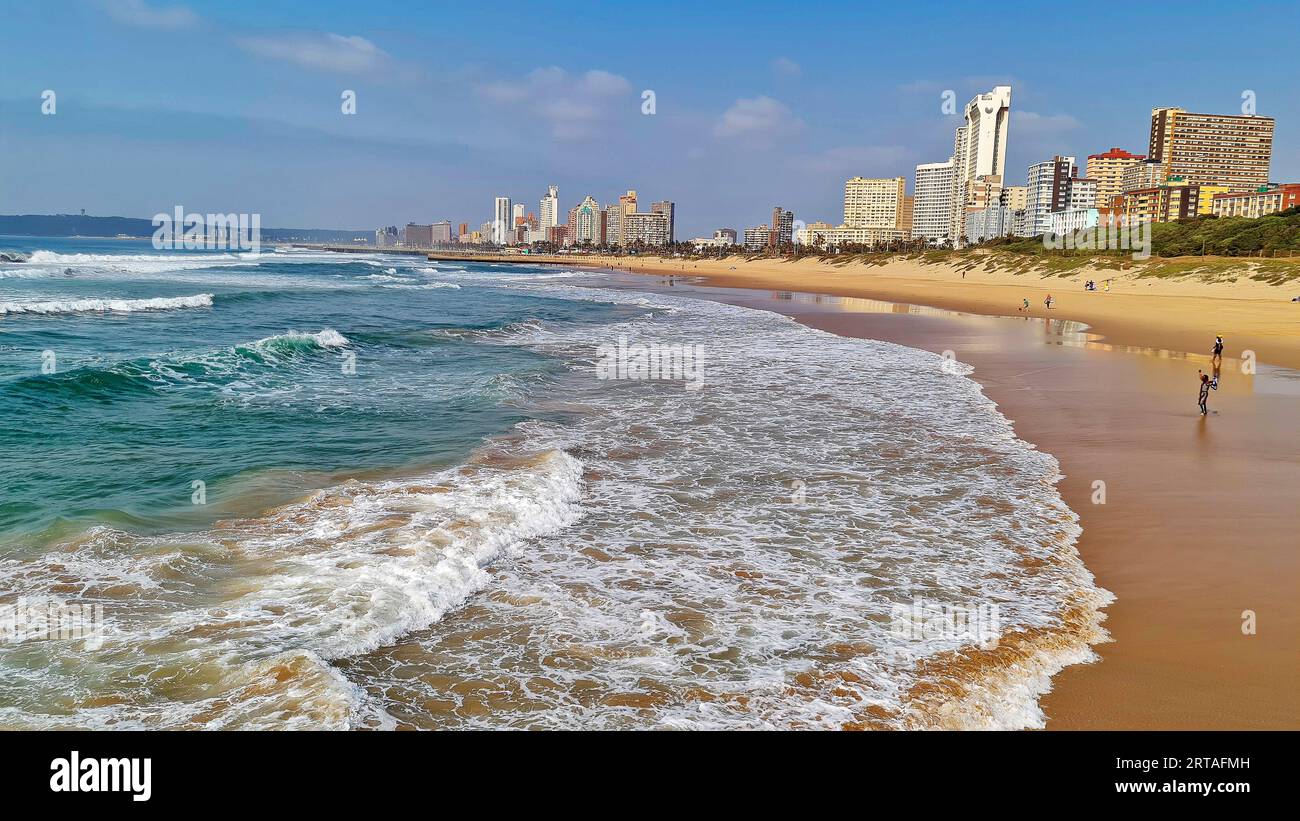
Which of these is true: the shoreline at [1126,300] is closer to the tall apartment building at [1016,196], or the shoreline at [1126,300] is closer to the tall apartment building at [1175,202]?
the tall apartment building at [1175,202]

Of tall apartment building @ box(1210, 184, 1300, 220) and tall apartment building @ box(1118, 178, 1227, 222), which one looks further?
tall apartment building @ box(1118, 178, 1227, 222)

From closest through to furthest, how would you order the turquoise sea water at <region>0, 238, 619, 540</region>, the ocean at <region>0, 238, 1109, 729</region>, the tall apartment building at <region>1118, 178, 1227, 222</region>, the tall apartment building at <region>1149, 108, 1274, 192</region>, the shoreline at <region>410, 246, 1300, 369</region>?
the ocean at <region>0, 238, 1109, 729</region>
the turquoise sea water at <region>0, 238, 619, 540</region>
the shoreline at <region>410, 246, 1300, 369</region>
the tall apartment building at <region>1118, 178, 1227, 222</region>
the tall apartment building at <region>1149, 108, 1274, 192</region>

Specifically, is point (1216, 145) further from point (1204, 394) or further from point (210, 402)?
point (210, 402)

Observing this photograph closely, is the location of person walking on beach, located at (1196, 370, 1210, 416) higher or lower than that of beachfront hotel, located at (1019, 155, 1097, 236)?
lower

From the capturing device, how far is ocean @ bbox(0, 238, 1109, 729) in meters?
5.13

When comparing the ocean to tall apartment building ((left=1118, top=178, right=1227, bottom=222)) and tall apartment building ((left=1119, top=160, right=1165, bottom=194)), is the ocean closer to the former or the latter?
tall apartment building ((left=1118, top=178, right=1227, bottom=222))

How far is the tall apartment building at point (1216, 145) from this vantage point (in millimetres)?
154625

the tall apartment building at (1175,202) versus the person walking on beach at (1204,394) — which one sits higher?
the tall apartment building at (1175,202)

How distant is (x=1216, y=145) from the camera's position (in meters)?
156

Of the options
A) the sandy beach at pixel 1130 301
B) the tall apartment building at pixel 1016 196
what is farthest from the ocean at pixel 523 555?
the tall apartment building at pixel 1016 196

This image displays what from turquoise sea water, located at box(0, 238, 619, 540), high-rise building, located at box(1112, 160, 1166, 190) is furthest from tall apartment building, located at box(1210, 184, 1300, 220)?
turquoise sea water, located at box(0, 238, 619, 540)

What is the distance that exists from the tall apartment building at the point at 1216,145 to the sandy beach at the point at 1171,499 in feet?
523

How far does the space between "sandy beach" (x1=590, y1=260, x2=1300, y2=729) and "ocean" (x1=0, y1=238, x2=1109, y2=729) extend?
1.38ft
